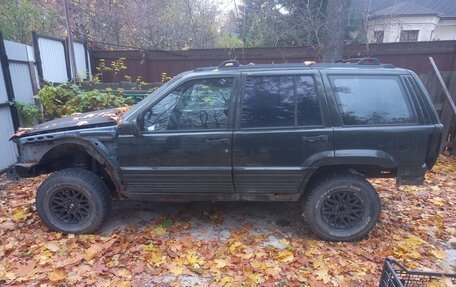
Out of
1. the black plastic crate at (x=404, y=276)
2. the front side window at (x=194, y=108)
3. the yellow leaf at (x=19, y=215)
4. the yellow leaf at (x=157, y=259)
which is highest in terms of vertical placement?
the front side window at (x=194, y=108)

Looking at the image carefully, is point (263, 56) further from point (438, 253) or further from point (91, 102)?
point (438, 253)

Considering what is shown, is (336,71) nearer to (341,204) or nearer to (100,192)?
(341,204)

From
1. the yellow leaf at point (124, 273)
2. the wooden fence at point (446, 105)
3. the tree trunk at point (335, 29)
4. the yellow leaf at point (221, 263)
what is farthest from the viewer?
the tree trunk at point (335, 29)

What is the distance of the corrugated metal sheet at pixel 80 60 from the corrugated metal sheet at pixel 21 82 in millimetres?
2100

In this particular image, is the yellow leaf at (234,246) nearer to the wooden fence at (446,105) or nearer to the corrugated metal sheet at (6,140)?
the corrugated metal sheet at (6,140)

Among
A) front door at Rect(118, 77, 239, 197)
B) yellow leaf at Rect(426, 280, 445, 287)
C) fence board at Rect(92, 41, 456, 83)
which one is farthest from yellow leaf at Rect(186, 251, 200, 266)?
fence board at Rect(92, 41, 456, 83)

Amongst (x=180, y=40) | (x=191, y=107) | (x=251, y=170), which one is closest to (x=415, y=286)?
(x=251, y=170)

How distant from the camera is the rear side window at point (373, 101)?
330 centimetres

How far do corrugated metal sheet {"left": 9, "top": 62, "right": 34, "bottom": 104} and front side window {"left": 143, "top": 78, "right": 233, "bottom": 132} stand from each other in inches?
161

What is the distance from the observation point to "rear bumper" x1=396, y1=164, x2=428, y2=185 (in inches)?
133

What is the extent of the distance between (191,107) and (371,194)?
7.32 feet

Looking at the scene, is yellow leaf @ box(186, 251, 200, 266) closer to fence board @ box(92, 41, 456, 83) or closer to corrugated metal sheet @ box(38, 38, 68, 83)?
corrugated metal sheet @ box(38, 38, 68, 83)

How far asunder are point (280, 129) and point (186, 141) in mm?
1035

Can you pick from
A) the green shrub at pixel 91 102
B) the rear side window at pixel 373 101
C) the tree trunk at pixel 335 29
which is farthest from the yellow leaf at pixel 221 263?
the tree trunk at pixel 335 29
